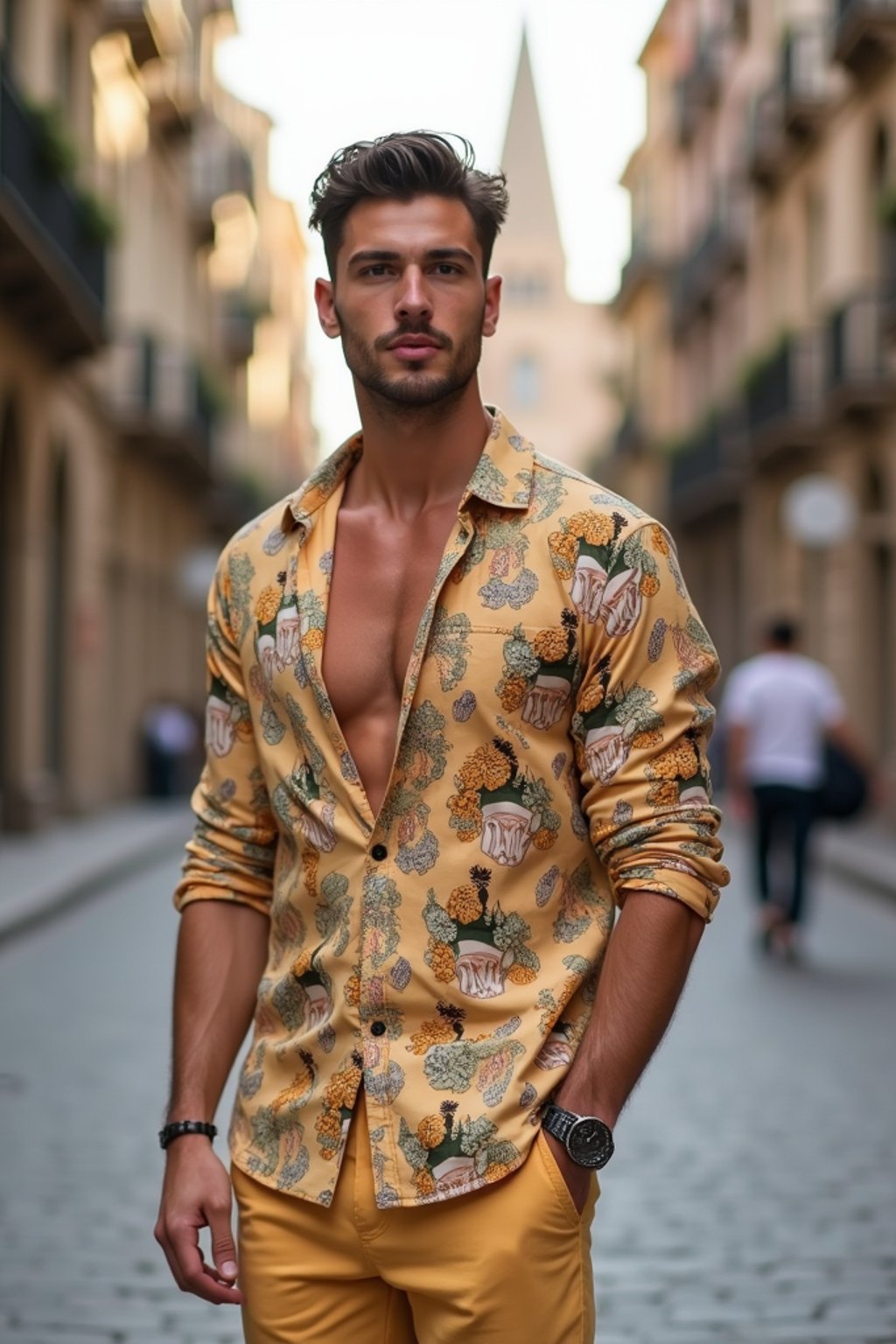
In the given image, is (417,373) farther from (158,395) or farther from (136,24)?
(158,395)

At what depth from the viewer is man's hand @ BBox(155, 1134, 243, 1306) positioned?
2.57m

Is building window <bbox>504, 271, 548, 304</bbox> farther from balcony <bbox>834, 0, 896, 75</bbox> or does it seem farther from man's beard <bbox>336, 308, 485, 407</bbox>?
man's beard <bbox>336, 308, 485, 407</bbox>

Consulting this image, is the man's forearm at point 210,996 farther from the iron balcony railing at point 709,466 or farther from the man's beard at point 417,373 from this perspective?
the iron balcony railing at point 709,466

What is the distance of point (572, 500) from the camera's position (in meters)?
2.62

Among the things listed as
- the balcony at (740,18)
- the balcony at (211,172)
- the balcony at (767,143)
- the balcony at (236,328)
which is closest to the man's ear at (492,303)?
the balcony at (767,143)

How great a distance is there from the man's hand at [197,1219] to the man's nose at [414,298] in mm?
999

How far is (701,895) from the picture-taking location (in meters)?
2.50

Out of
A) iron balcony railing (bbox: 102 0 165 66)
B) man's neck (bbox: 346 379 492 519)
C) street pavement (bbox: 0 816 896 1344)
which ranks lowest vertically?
street pavement (bbox: 0 816 896 1344)

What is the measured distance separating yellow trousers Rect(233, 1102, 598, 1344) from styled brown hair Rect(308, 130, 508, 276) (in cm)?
103

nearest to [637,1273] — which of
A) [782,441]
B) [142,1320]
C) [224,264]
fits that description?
[142,1320]

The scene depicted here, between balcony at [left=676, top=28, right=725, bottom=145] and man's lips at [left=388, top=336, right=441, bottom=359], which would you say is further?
balcony at [left=676, top=28, right=725, bottom=145]

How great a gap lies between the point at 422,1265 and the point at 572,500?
2.86ft

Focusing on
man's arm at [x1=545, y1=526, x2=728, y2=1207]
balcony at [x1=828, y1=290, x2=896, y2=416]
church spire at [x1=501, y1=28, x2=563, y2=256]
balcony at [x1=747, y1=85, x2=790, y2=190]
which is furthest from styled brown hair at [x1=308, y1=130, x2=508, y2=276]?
church spire at [x1=501, y1=28, x2=563, y2=256]

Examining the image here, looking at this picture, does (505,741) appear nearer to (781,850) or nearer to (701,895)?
(701,895)
